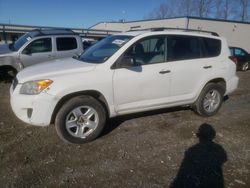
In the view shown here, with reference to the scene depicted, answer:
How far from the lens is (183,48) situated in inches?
204

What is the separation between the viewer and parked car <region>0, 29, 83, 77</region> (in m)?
8.36

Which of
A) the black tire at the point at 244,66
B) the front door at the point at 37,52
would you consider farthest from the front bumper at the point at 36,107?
the black tire at the point at 244,66

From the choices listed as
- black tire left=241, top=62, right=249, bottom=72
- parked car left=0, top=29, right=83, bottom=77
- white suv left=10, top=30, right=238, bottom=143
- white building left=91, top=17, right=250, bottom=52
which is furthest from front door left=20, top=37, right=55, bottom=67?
white building left=91, top=17, right=250, bottom=52

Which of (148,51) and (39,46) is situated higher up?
(148,51)

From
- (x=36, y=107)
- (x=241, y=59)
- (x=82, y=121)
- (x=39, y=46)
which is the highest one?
(x=39, y=46)

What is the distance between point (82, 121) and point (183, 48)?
2.48 metres

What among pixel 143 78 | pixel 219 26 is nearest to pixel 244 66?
pixel 219 26

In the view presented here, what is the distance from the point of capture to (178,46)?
512cm

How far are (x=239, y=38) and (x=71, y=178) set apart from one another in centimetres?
2735

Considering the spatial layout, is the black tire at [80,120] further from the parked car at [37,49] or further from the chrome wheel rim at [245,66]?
the chrome wheel rim at [245,66]

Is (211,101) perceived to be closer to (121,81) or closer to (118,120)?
(118,120)

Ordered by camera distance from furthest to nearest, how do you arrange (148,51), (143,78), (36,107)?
(148,51), (143,78), (36,107)

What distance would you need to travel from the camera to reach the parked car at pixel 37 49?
8359 mm

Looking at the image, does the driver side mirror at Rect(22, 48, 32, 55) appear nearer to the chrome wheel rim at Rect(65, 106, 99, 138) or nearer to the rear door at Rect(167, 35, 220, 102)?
the chrome wheel rim at Rect(65, 106, 99, 138)
